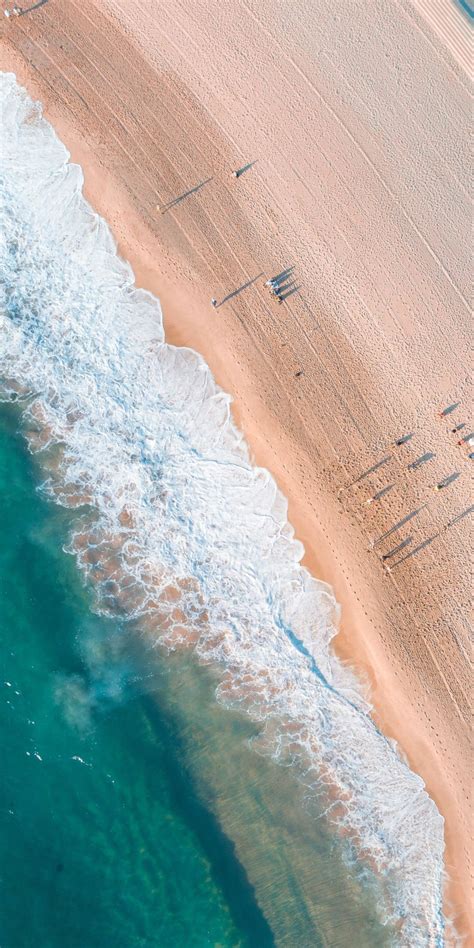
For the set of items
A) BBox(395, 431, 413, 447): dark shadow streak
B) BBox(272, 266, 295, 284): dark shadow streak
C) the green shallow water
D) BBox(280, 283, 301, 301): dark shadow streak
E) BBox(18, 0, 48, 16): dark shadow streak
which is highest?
BBox(18, 0, 48, 16): dark shadow streak

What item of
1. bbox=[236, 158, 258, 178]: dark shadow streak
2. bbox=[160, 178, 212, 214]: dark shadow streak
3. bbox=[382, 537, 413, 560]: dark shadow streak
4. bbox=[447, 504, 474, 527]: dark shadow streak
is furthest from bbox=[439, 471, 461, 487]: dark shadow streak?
bbox=[160, 178, 212, 214]: dark shadow streak

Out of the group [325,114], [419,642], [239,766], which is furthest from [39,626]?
[325,114]

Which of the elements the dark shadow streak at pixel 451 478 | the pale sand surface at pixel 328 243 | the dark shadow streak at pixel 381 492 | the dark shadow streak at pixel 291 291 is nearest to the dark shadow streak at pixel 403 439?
the pale sand surface at pixel 328 243

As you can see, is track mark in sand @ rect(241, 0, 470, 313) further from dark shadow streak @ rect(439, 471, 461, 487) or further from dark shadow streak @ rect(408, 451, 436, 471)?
dark shadow streak @ rect(439, 471, 461, 487)

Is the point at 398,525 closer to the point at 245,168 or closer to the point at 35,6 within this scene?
the point at 245,168

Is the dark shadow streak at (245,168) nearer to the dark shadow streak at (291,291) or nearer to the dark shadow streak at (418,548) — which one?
the dark shadow streak at (291,291)

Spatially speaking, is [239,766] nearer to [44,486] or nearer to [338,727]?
[338,727]
